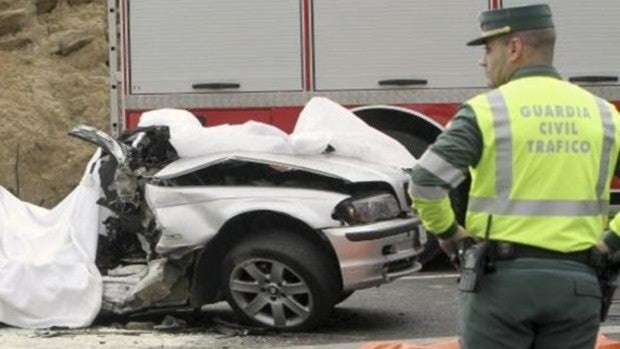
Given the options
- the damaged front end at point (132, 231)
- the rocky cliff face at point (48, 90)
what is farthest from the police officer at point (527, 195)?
the rocky cliff face at point (48, 90)

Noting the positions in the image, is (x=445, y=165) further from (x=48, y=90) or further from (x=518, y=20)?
(x=48, y=90)

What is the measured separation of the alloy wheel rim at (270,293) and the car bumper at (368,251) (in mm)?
286

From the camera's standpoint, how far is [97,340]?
6.66 m

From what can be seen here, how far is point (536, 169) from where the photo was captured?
3.23 metres

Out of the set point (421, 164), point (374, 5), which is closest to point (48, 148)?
point (374, 5)

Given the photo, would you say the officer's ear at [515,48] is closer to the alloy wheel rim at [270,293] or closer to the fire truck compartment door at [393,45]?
the alloy wheel rim at [270,293]

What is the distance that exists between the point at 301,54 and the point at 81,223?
3.15 metres

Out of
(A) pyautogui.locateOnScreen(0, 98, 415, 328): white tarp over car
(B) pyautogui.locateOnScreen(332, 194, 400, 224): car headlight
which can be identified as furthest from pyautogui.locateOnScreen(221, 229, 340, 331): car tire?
(A) pyautogui.locateOnScreen(0, 98, 415, 328): white tarp over car

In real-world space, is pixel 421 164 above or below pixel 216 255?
above

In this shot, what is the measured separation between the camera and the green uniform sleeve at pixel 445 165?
10.5ft

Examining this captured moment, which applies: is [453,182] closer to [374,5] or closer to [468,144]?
[468,144]

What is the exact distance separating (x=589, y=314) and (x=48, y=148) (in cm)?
1186

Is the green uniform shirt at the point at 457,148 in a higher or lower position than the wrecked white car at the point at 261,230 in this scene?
higher

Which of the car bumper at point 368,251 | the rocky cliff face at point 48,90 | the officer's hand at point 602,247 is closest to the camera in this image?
the officer's hand at point 602,247
